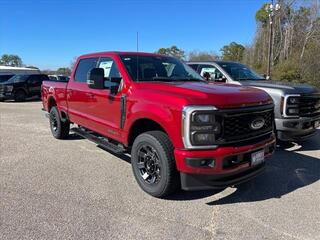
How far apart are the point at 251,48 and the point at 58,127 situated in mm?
52453

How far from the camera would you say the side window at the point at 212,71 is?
8.83 m

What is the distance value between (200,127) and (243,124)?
0.68m

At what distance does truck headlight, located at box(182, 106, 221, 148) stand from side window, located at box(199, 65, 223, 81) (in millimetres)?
4899

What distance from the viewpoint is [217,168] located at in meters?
4.05

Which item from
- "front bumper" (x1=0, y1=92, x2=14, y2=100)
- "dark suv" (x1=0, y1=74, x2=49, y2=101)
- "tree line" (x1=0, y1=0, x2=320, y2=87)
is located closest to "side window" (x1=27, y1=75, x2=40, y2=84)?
"dark suv" (x1=0, y1=74, x2=49, y2=101)

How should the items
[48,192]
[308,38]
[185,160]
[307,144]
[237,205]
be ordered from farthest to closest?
[308,38] < [307,144] < [48,192] < [237,205] < [185,160]

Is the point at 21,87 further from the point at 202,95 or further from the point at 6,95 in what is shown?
the point at 202,95

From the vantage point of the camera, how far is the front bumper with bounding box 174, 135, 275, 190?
4.04m

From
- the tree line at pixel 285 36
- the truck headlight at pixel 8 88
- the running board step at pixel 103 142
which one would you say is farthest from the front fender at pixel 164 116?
the tree line at pixel 285 36

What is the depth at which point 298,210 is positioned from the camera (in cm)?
430

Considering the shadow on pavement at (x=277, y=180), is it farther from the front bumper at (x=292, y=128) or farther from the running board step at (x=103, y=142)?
the running board step at (x=103, y=142)

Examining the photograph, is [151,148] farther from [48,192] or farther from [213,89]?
[48,192]

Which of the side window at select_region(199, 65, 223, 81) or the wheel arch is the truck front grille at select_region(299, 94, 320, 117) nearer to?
the side window at select_region(199, 65, 223, 81)

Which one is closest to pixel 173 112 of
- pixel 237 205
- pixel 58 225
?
pixel 237 205
